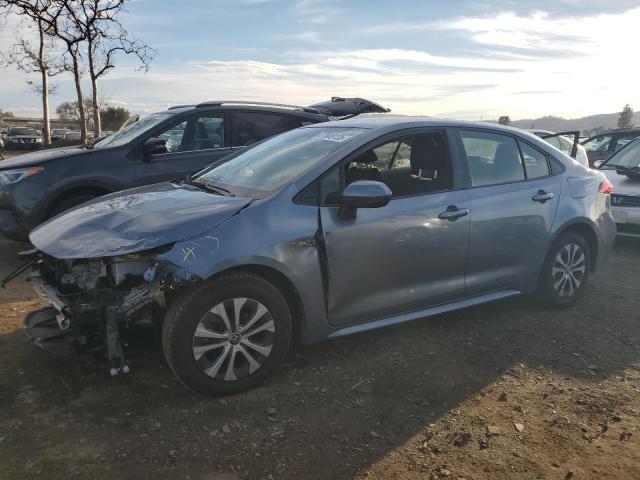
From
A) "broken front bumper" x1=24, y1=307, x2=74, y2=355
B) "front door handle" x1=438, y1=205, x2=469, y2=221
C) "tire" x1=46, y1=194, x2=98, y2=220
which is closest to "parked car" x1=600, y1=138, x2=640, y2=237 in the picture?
"front door handle" x1=438, y1=205, x2=469, y2=221

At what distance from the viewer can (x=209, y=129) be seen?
659 centimetres

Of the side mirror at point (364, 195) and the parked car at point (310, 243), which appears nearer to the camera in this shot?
the parked car at point (310, 243)

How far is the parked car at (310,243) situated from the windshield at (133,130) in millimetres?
2434

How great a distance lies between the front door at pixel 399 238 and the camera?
3.46m

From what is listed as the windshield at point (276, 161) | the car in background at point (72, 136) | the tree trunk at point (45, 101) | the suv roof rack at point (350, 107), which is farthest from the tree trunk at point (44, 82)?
the windshield at point (276, 161)

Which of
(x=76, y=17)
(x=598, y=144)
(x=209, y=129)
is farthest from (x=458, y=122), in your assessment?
(x=76, y=17)

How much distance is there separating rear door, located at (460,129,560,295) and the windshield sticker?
969mm

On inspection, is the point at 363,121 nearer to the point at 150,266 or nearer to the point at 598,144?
the point at 150,266

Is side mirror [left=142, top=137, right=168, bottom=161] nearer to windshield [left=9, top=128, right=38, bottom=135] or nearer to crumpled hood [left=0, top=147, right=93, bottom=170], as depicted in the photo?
crumpled hood [left=0, top=147, right=93, bottom=170]

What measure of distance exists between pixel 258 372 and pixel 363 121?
211cm

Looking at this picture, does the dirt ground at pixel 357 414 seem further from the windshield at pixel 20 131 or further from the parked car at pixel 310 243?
the windshield at pixel 20 131

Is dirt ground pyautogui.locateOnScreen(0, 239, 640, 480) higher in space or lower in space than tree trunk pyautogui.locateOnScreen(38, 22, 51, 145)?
lower

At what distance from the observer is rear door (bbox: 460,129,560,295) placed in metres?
4.11


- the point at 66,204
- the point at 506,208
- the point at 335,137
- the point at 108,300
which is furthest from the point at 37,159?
the point at 506,208
